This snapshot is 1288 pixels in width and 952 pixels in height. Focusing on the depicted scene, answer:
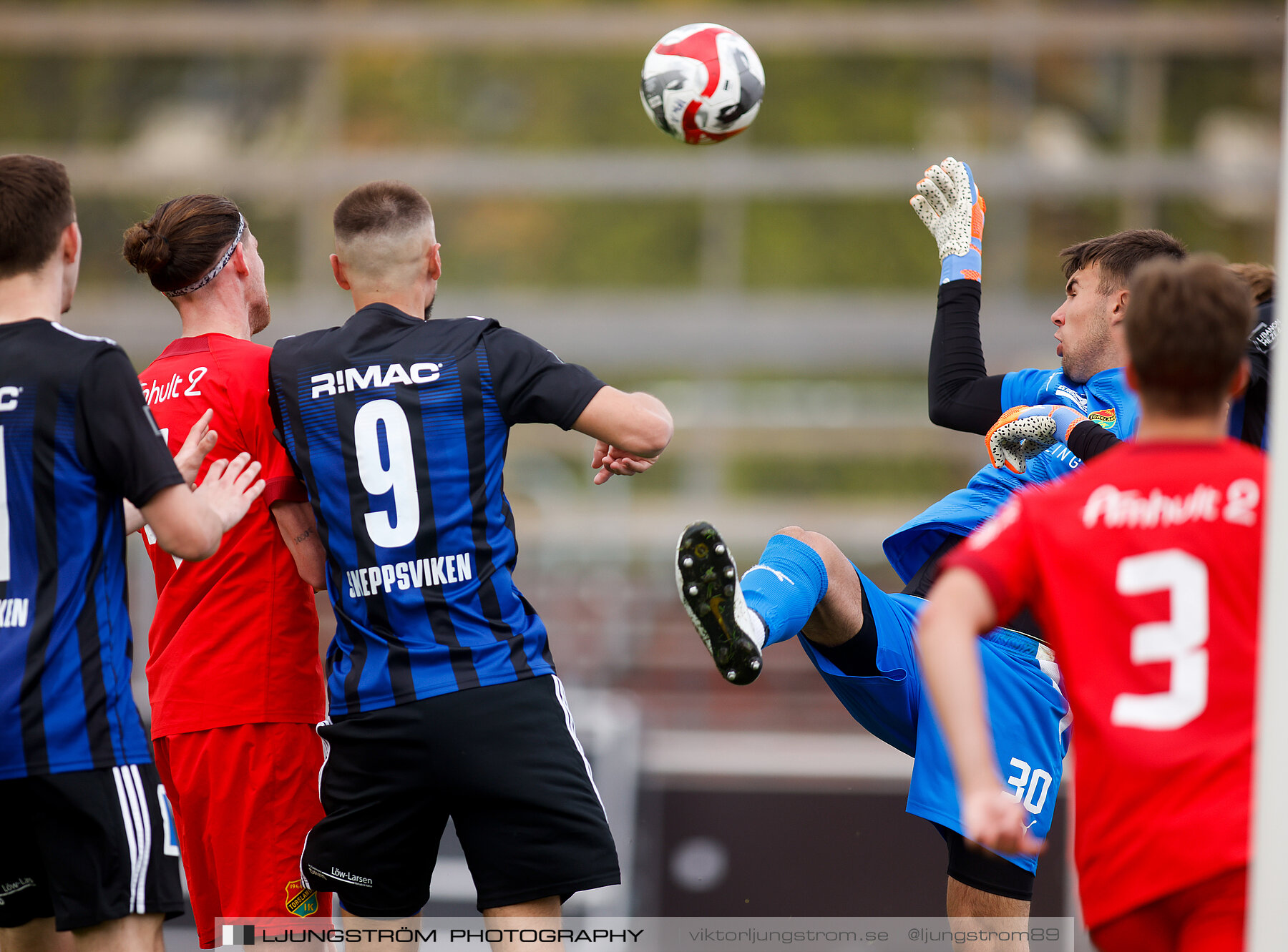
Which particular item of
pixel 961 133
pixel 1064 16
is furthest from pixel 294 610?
pixel 1064 16

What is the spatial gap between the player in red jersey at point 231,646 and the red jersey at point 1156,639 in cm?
230

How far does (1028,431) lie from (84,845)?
3061 millimetres

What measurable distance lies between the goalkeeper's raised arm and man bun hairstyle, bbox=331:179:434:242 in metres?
1.92

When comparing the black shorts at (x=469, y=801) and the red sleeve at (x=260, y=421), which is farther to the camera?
the red sleeve at (x=260, y=421)

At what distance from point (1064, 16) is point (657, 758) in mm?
22100

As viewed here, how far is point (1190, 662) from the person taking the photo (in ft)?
9.18

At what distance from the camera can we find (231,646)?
424cm

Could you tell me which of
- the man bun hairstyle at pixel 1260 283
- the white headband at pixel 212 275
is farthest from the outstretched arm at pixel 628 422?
the man bun hairstyle at pixel 1260 283

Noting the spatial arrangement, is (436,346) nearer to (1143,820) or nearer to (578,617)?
(1143,820)

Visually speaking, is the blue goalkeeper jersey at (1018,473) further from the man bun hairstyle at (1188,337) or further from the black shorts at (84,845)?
the black shorts at (84,845)

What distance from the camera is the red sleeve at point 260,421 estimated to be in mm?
4234

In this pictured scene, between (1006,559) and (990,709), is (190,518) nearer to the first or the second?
(1006,559)

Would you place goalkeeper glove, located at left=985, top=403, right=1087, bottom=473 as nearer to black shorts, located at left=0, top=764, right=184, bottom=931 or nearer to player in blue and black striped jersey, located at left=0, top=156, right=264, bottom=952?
player in blue and black striped jersey, located at left=0, top=156, right=264, bottom=952

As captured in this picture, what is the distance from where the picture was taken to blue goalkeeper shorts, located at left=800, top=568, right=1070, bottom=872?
484 cm
